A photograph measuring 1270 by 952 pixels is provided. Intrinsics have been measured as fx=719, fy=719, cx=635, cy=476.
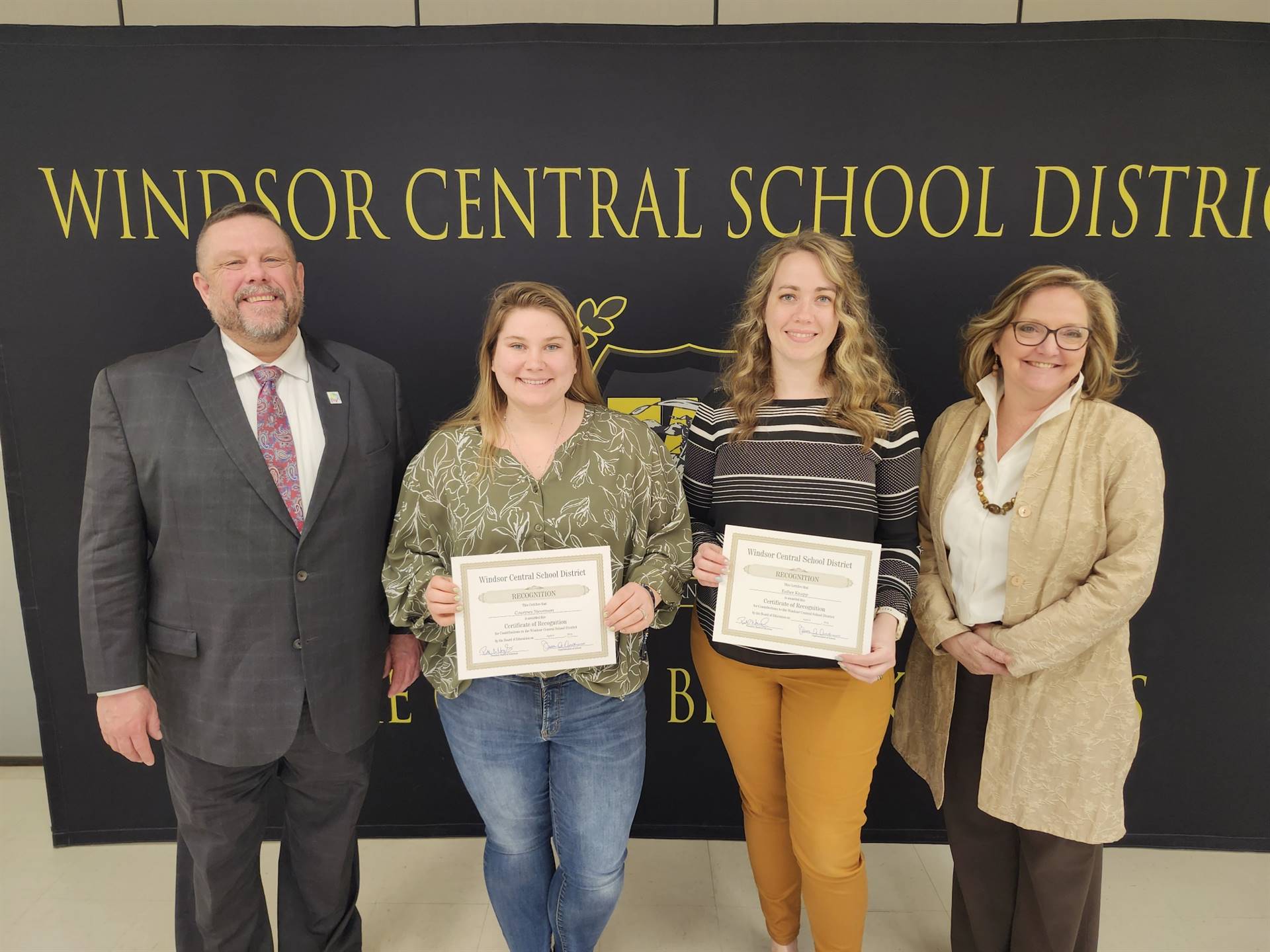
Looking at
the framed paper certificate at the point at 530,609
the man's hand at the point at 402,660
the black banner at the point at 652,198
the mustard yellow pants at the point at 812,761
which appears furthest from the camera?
the black banner at the point at 652,198

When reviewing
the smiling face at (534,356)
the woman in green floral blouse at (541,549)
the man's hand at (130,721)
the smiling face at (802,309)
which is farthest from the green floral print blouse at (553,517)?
the man's hand at (130,721)

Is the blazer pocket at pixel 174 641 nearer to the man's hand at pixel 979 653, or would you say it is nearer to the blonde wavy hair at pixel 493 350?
the blonde wavy hair at pixel 493 350

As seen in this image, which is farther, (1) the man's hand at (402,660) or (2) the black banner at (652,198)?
(2) the black banner at (652,198)

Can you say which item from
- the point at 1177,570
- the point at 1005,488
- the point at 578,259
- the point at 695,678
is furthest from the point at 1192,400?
the point at 578,259

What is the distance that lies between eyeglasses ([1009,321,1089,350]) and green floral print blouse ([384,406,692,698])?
2.96 ft

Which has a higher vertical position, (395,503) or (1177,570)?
(395,503)

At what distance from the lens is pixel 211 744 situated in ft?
5.78

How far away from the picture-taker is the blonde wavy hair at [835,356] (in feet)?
5.74

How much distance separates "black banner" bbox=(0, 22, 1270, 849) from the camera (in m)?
2.29

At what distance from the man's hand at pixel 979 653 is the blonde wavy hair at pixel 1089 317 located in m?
0.65

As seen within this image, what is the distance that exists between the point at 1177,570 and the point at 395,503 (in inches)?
103

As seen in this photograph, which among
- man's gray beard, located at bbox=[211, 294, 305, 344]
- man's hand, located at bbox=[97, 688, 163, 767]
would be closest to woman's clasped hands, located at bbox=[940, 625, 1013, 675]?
man's gray beard, located at bbox=[211, 294, 305, 344]

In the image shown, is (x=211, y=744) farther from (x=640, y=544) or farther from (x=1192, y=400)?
(x=1192, y=400)
